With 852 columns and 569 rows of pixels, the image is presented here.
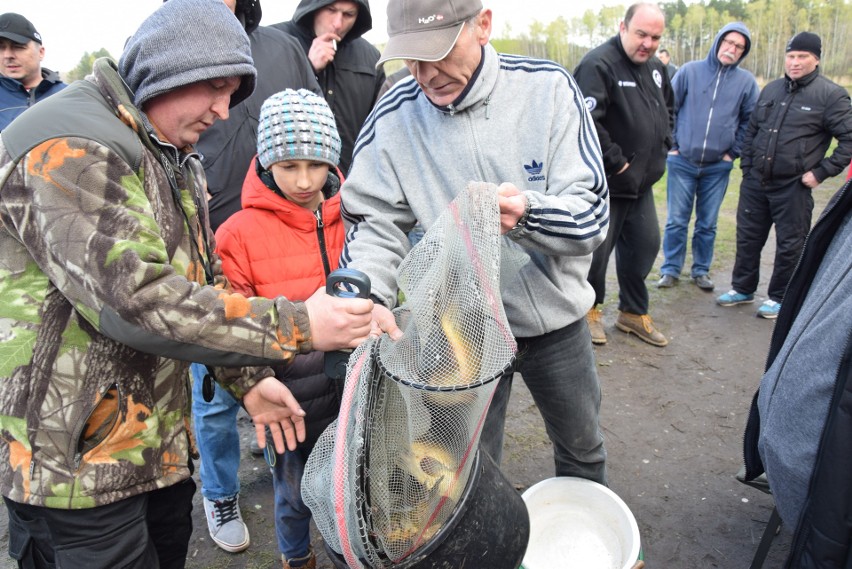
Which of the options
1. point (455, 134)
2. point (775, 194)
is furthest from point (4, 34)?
point (775, 194)

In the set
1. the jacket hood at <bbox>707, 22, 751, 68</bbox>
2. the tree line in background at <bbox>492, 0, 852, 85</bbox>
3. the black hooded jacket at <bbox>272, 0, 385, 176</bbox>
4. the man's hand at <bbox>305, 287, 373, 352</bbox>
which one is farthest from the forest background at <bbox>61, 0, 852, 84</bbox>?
the man's hand at <bbox>305, 287, 373, 352</bbox>

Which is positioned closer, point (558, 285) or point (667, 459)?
point (558, 285)

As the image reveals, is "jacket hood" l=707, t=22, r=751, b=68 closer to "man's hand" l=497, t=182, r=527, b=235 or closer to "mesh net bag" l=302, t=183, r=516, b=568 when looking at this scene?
"man's hand" l=497, t=182, r=527, b=235

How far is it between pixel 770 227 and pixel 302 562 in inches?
197

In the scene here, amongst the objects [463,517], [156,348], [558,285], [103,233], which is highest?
[103,233]

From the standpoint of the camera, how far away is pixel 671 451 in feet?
11.7

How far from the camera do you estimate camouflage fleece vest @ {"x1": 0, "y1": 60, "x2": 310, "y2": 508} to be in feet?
4.37

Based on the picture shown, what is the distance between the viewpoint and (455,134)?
80.3 inches

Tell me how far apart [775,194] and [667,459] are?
3.18 metres

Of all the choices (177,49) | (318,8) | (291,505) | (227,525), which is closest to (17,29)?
(318,8)

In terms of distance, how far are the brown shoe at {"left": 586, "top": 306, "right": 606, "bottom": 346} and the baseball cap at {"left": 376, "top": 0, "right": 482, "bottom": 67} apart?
343cm

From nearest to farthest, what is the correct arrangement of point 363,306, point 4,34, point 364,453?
point 364,453, point 363,306, point 4,34

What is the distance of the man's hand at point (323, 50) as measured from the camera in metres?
3.50

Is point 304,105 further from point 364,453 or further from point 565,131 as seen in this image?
point 364,453
